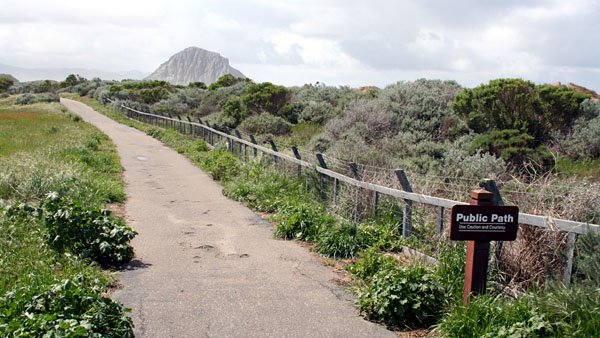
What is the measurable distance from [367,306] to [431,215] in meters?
2.59

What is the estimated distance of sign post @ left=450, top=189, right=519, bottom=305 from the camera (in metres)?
5.34

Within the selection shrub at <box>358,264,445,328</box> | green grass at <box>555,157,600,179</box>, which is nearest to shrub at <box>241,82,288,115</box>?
green grass at <box>555,157,600,179</box>

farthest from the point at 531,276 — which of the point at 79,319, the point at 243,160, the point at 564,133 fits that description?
the point at 564,133

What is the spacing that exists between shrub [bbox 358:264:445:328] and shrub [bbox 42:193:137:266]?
3356mm

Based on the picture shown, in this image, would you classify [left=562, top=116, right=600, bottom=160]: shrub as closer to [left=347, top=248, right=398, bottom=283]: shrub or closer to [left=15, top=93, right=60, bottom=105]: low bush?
[left=347, top=248, right=398, bottom=283]: shrub

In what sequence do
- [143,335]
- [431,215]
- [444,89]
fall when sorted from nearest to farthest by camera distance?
1. [143,335]
2. [431,215]
3. [444,89]

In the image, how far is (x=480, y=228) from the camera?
5.37 meters

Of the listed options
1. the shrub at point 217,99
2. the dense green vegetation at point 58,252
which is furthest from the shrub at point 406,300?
the shrub at point 217,99

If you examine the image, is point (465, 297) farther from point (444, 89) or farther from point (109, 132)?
point (109, 132)

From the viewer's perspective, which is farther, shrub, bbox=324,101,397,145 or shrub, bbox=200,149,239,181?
shrub, bbox=324,101,397,145

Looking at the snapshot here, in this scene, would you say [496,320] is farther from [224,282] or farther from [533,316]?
[224,282]

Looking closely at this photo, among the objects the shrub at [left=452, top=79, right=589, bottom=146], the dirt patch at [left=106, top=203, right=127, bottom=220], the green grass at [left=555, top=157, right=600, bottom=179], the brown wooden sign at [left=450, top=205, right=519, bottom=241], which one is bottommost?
the dirt patch at [left=106, top=203, right=127, bottom=220]

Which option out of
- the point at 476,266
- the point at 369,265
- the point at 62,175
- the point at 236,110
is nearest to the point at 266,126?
the point at 236,110

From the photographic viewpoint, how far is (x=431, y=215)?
8.42 m
